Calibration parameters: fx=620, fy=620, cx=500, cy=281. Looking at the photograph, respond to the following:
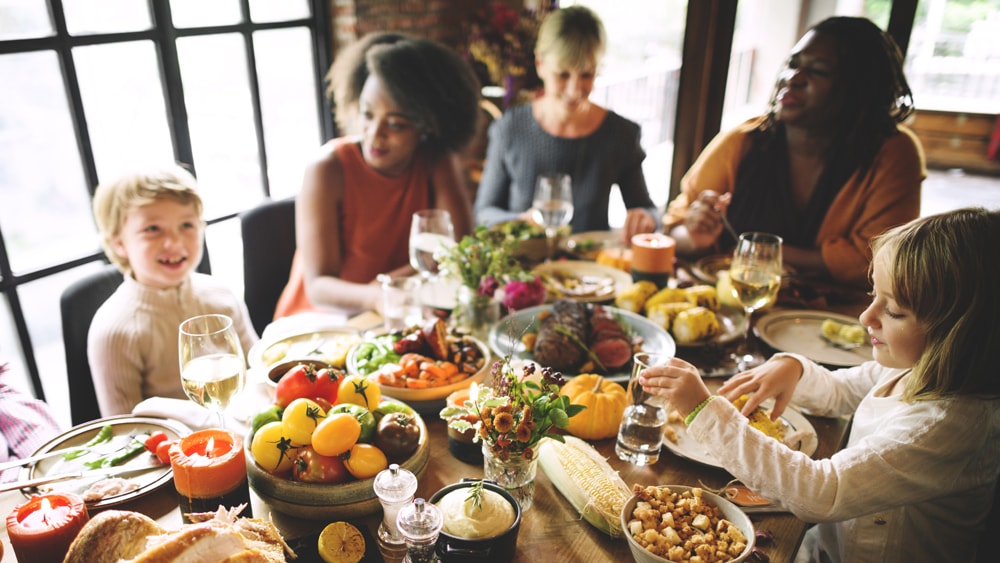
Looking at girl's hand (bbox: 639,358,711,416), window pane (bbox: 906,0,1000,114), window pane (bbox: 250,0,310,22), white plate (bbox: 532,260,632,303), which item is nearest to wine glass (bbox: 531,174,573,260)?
white plate (bbox: 532,260,632,303)

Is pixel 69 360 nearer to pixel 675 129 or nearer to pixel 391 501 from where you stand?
pixel 391 501

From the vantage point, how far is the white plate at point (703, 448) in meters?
1.10

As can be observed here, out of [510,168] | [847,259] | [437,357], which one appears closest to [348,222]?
[510,168]

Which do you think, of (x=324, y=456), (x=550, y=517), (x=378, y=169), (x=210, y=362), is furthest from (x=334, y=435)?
(x=378, y=169)

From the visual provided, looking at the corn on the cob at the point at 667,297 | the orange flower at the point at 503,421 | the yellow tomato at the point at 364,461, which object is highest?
the orange flower at the point at 503,421

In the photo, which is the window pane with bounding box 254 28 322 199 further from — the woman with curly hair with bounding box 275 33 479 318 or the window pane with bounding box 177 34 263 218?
the woman with curly hair with bounding box 275 33 479 318

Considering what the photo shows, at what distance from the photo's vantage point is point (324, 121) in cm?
344

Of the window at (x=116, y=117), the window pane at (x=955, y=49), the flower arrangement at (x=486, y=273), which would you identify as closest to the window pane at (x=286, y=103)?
Result: the window at (x=116, y=117)

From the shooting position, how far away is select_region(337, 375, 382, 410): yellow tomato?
105 centimetres

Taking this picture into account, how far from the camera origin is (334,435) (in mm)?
934

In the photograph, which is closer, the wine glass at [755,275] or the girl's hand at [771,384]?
the girl's hand at [771,384]

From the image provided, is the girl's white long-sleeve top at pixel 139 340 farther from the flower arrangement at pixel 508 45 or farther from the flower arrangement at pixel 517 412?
the flower arrangement at pixel 508 45

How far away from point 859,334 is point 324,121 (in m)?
2.86

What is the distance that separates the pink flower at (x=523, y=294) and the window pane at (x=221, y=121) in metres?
1.85
